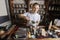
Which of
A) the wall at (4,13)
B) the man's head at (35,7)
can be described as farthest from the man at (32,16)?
the wall at (4,13)

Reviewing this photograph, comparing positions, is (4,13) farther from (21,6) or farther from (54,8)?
(54,8)

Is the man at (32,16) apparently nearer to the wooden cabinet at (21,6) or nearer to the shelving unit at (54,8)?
the wooden cabinet at (21,6)

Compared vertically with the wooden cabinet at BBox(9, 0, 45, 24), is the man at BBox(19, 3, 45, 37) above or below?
below

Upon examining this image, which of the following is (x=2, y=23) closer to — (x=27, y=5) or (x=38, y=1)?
(x=27, y=5)

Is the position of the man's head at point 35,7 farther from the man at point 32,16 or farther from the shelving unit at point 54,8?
the shelving unit at point 54,8

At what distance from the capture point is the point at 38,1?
1.51 metres

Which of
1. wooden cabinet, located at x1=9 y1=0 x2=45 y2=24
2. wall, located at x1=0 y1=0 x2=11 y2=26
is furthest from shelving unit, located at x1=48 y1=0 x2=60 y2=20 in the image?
wall, located at x1=0 y1=0 x2=11 y2=26

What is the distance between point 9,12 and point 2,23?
14cm

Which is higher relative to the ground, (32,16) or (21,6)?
(21,6)

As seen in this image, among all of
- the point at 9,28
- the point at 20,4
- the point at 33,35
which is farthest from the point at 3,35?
the point at 20,4

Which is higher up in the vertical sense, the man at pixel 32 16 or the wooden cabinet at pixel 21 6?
the wooden cabinet at pixel 21 6

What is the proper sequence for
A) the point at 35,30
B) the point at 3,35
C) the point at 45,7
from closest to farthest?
the point at 3,35 → the point at 35,30 → the point at 45,7

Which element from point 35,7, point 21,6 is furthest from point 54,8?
point 21,6

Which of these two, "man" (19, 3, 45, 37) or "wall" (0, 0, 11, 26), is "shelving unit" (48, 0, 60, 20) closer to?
"man" (19, 3, 45, 37)
